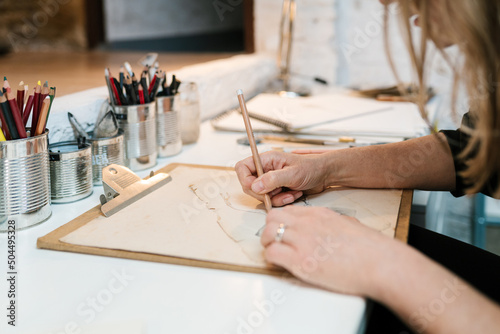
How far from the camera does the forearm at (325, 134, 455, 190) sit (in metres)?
0.94

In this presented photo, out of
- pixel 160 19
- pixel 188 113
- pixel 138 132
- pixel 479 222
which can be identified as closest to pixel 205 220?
pixel 138 132

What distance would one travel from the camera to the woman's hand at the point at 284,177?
0.84 meters

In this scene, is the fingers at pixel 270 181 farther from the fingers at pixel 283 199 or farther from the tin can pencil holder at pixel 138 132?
the tin can pencil holder at pixel 138 132

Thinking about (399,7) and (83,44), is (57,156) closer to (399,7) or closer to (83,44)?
(399,7)

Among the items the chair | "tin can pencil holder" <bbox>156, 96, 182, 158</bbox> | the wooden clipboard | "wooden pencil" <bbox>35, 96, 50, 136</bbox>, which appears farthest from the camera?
the chair

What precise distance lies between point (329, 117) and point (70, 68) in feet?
3.81

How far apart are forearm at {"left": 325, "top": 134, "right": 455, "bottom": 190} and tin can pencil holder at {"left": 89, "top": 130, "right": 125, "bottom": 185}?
409 mm

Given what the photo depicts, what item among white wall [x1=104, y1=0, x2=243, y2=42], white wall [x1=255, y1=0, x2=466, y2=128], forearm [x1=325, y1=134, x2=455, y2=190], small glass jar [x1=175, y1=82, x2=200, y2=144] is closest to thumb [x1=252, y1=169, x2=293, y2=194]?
forearm [x1=325, y1=134, x2=455, y2=190]

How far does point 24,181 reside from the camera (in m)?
0.76

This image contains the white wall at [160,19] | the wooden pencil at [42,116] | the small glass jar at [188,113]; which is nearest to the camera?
the wooden pencil at [42,116]

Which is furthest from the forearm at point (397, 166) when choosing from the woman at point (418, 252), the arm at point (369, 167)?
the woman at point (418, 252)

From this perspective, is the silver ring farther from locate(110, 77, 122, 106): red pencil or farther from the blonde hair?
locate(110, 77, 122, 106): red pencil

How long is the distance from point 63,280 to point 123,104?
A: 504 millimetres

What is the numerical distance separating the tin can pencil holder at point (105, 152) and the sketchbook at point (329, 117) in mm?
503
